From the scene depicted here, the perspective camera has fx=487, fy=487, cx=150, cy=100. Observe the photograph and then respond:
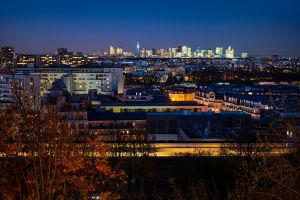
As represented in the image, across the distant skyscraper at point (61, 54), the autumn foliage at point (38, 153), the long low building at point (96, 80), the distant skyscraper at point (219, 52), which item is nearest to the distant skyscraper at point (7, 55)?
the distant skyscraper at point (61, 54)

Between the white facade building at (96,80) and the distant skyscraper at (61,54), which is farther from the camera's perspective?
the distant skyscraper at (61,54)

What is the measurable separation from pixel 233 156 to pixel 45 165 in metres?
4.31

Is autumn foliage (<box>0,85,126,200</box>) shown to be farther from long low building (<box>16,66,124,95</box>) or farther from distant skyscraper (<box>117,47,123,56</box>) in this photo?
distant skyscraper (<box>117,47,123,56</box>)

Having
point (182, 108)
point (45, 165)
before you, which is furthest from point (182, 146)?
point (182, 108)

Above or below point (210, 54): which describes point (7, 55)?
above

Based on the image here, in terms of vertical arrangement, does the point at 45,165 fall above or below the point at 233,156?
above

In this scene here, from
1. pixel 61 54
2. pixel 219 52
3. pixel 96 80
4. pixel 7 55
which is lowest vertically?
pixel 96 80

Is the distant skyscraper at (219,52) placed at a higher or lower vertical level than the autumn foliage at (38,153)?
lower

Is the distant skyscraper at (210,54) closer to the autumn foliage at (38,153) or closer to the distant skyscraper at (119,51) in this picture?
the distant skyscraper at (119,51)

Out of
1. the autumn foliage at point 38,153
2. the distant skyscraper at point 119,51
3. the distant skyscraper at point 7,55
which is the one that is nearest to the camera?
the autumn foliage at point 38,153

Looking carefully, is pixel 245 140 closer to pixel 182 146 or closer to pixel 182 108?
pixel 182 146

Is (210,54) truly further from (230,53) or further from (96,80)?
(96,80)

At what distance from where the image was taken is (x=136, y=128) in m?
10.7

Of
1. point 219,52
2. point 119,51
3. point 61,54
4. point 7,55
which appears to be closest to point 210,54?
point 219,52
